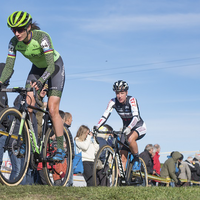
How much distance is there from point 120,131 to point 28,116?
11.5 ft

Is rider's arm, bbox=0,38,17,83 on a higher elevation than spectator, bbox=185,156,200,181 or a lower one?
higher

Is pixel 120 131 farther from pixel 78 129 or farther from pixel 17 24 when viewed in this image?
pixel 17 24

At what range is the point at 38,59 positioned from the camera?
7223mm

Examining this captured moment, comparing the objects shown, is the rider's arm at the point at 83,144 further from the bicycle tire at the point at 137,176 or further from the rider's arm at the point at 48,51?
the rider's arm at the point at 48,51

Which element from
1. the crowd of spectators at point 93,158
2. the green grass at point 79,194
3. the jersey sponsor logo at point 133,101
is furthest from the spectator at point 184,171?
the green grass at point 79,194

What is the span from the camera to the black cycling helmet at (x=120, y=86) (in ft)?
33.6

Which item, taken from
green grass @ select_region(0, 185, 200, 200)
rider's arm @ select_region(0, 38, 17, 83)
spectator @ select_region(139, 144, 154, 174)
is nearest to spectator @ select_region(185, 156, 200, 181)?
spectator @ select_region(139, 144, 154, 174)

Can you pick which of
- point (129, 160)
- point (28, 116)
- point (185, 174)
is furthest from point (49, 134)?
point (185, 174)

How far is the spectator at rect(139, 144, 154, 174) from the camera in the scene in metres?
14.4

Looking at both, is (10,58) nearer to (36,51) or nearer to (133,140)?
(36,51)

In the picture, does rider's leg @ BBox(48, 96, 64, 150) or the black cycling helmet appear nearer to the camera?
rider's leg @ BBox(48, 96, 64, 150)

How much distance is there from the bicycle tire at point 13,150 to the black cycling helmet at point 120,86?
13.5 ft

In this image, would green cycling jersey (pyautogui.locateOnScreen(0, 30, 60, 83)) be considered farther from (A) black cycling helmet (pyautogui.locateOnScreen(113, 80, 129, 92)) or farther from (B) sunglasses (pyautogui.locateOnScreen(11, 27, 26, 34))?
(A) black cycling helmet (pyautogui.locateOnScreen(113, 80, 129, 92))

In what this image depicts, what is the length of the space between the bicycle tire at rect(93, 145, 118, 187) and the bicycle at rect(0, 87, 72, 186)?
1.41 meters
